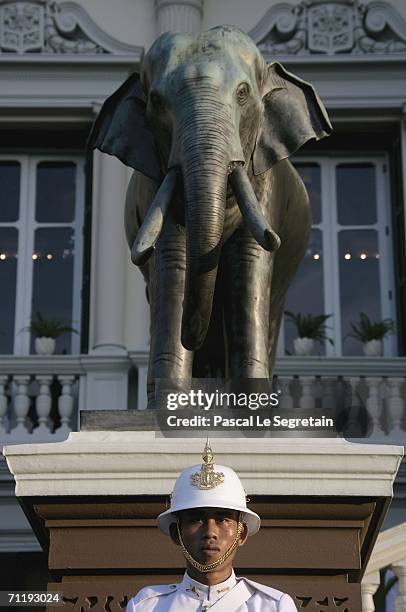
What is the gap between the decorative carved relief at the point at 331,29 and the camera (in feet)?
44.9

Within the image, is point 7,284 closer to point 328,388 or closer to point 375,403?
point 328,388

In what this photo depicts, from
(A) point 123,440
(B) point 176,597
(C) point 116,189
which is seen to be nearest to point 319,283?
(C) point 116,189

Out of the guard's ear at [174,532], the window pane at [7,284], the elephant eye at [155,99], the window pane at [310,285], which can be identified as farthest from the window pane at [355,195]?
the guard's ear at [174,532]

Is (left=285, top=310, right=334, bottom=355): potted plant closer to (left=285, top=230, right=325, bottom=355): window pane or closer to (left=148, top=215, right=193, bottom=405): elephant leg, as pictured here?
(left=285, top=230, right=325, bottom=355): window pane

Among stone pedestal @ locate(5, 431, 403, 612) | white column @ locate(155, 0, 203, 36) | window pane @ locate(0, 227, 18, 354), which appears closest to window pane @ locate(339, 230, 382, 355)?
white column @ locate(155, 0, 203, 36)

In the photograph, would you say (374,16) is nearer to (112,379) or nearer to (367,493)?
(112,379)

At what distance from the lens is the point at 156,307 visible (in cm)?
528

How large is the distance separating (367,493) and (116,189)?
30.8 ft

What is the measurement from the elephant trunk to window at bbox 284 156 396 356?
842cm

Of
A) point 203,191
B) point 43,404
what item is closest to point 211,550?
point 203,191

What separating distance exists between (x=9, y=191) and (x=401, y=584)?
27.4 feet

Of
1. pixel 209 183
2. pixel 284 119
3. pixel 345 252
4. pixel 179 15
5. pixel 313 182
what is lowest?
pixel 209 183

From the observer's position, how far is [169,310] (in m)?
5.21

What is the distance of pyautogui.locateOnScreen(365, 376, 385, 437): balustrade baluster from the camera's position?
12.2 meters
